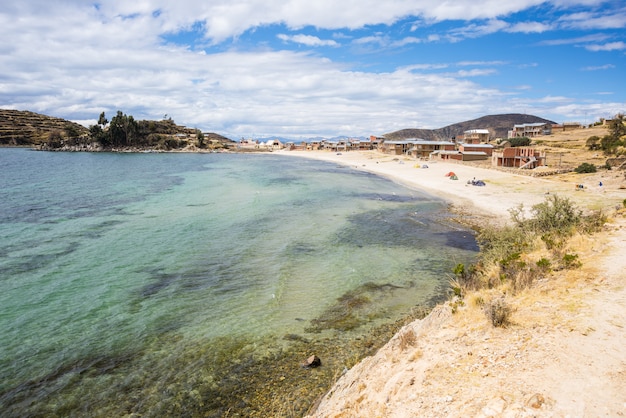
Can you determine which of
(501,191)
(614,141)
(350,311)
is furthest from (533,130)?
(350,311)

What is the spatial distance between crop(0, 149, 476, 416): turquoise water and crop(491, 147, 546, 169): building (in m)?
36.9

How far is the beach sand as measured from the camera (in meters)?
6.46

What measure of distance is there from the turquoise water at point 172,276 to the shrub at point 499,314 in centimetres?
643

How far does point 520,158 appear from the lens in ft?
225

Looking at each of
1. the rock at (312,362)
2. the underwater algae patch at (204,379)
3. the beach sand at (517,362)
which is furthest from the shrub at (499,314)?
the rock at (312,362)

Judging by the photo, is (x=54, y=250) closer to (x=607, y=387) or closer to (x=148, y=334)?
(x=148, y=334)

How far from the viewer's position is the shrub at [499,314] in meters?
9.18

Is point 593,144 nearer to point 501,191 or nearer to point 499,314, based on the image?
point 501,191

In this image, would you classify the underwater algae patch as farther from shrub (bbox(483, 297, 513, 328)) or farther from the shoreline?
the shoreline

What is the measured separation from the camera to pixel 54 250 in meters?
24.2

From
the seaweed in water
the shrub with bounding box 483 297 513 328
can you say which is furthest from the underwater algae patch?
the shrub with bounding box 483 297 513 328

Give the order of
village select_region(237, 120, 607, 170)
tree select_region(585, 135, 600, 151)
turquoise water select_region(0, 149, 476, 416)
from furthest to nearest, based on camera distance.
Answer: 1. tree select_region(585, 135, 600, 151)
2. village select_region(237, 120, 607, 170)
3. turquoise water select_region(0, 149, 476, 416)

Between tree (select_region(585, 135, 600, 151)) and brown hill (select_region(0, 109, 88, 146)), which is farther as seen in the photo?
brown hill (select_region(0, 109, 88, 146))

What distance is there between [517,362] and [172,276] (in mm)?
17824
